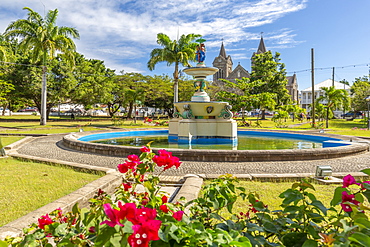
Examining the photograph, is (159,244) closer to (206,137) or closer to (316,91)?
(206,137)

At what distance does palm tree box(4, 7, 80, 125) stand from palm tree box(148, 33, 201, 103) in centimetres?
818

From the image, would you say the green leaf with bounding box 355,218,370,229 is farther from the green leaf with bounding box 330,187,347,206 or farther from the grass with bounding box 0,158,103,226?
the grass with bounding box 0,158,103,226

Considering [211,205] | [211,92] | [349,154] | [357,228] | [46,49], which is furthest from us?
[211,92]

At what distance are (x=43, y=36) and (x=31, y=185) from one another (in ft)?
70.2

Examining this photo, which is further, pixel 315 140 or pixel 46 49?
pixel 46 49

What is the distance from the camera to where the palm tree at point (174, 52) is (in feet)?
88.3

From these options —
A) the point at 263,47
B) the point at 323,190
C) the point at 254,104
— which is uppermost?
the point at 263,47

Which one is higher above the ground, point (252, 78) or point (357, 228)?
point (252, 78)

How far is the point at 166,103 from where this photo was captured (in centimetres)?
4072

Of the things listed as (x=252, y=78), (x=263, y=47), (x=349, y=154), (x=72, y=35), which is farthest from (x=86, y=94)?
(x=263, y=47)

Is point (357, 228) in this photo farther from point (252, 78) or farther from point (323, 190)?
point (252, 78)

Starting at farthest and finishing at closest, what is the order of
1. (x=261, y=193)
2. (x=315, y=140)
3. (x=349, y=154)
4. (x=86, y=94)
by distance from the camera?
(x=86, y=94) < (x=315, y=140) < (x=349, y=154) < (x=261, y=193)

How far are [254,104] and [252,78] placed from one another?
22734mm

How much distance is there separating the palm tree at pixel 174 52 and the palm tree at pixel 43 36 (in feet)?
26.8
